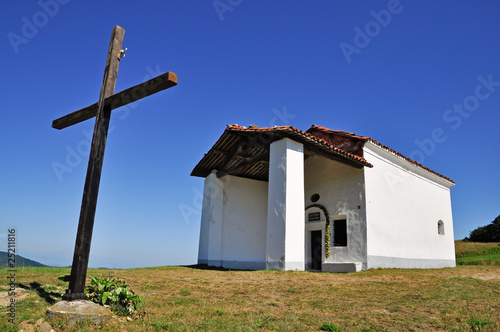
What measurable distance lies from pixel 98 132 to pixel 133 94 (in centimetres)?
84

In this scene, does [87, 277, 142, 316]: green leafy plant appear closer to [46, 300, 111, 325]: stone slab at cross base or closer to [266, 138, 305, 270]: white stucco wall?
[46, 300, 111, 325]: stone slab at cross base

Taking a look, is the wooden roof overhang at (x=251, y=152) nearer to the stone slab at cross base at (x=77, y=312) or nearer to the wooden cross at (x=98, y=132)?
the wooden cross at (x=98, y=132)

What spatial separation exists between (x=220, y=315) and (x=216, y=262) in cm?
1154

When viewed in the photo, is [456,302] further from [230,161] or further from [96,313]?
[230,161]

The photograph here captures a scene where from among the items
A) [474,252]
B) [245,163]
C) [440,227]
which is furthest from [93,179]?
[474,252]

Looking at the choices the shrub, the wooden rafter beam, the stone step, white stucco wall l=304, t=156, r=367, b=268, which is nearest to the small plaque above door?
white stucco wall l=304, t=156, r=367, b=268

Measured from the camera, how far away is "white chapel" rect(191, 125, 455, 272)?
1214 centimetres

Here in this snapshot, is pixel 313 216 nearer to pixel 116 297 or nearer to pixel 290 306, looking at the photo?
pixel 290 306

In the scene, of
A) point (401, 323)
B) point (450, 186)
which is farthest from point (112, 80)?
point (450, 186)

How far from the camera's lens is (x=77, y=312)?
4422 millimetres

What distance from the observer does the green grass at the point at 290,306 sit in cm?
469

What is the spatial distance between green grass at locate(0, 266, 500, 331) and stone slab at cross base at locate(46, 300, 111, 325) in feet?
0.36

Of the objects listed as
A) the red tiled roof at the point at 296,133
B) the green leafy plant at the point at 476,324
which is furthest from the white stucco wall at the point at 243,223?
the green leafy plant at the point at 476,324

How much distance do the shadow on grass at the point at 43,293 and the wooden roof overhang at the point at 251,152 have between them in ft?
26.6
